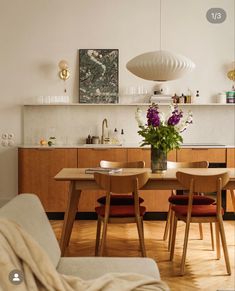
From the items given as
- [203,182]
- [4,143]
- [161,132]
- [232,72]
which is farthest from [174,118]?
[4,143]

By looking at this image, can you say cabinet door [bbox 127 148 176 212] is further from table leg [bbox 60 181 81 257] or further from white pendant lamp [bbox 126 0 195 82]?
table leg [bbox 60 181 81 257]

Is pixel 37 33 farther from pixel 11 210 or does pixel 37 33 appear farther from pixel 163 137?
pixel 11 210

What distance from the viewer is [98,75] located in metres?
6.92

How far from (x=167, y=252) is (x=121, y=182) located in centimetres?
102

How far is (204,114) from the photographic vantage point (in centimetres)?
705

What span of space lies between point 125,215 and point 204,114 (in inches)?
122

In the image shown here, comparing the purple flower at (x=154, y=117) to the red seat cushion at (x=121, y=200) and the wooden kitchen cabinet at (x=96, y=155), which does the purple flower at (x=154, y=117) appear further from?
the wooden kitchen cabinet at (x=96, y=155)

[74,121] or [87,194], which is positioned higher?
[74,121]

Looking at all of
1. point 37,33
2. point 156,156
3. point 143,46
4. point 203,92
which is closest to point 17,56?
point 37,33

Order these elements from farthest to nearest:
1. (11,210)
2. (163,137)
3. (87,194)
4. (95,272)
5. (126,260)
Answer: (87,194)
(163,137)
(126,260)
(95,272)
(11,210)

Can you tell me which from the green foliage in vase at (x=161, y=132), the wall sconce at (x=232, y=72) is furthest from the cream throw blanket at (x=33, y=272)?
the wall sconce at (x=232, y=72)

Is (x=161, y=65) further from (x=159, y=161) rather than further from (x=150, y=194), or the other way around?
(x=150, y=194)

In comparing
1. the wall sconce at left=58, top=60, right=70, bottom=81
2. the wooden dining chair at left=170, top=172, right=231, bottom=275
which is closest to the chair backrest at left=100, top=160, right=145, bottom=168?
the wooden dining chair at left=170, top=172, right=231, bottom=275

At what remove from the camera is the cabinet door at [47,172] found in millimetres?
6508
